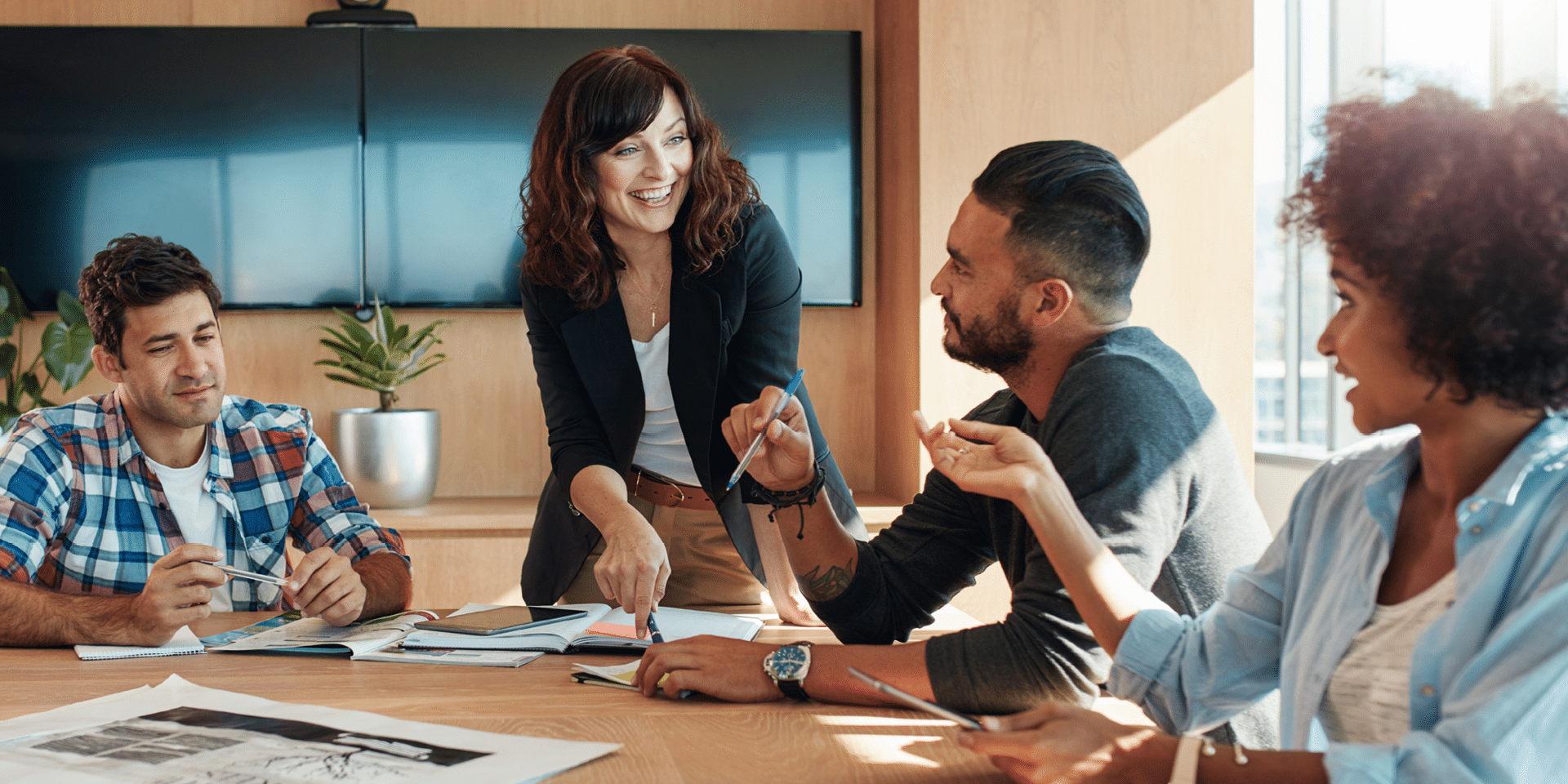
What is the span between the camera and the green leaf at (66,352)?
310 centimetres

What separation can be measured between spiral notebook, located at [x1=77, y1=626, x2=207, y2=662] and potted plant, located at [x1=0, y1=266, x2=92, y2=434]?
6.06 feet

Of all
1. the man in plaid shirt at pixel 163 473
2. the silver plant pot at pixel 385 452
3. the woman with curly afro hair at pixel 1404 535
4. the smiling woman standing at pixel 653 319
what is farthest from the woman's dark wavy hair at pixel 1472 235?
the silver plant pot at pixel 385 452

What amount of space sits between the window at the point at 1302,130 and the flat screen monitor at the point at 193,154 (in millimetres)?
2757

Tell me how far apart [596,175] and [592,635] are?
0.76 metres

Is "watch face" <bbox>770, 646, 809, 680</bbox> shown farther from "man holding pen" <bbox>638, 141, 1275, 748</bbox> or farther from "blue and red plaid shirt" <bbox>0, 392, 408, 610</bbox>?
"blue and red plaid shirt" <bbox>0, 392, 408, 610</bbox>

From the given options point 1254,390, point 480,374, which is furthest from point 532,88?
point 1254,390

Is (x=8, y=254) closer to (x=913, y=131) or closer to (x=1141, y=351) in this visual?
(x=913, y=131)

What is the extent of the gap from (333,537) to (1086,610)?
1.32m

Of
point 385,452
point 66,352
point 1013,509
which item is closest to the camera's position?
point 1013,509

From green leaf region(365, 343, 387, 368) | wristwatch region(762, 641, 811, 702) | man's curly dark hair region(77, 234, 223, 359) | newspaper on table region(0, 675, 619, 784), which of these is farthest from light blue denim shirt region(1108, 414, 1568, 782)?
green leaf region(365, 343, 387, 368)

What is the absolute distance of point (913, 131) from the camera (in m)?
3.18

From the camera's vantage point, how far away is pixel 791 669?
118 centimetres

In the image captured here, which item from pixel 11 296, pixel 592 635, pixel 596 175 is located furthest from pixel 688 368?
pixel 11 296

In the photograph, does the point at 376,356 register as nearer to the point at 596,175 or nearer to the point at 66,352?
the point at 66,352
